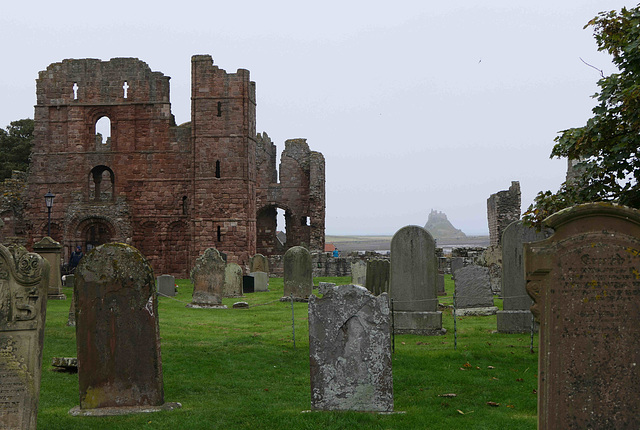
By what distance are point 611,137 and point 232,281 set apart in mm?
15366

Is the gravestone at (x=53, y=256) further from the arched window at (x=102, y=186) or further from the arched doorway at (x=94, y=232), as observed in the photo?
the arched window at (x=102, y=186)

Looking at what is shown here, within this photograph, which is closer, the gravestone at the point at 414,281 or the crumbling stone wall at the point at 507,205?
the gravestone at the point at 414,281

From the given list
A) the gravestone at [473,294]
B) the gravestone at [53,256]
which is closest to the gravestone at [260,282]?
the gravestone at [53,256]

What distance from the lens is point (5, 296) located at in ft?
20.6

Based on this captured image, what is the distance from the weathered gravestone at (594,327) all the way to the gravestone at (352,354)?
1.91 meters

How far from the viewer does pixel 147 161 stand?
33.8 m

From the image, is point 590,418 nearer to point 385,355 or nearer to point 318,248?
point 385,355

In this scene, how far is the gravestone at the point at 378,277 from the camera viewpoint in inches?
715

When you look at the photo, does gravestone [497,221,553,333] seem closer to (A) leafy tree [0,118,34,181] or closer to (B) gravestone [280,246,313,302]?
(B) gravestone [280,246,313,302]

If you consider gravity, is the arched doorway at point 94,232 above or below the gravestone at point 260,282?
above

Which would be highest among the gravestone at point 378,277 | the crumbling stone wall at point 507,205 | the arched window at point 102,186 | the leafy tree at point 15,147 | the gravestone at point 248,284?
the leafy tree at point 15,147

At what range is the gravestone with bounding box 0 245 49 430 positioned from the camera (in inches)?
248

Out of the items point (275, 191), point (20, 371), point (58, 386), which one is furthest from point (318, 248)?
point (20, 371)

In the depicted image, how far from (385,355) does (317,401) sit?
2.81ft
